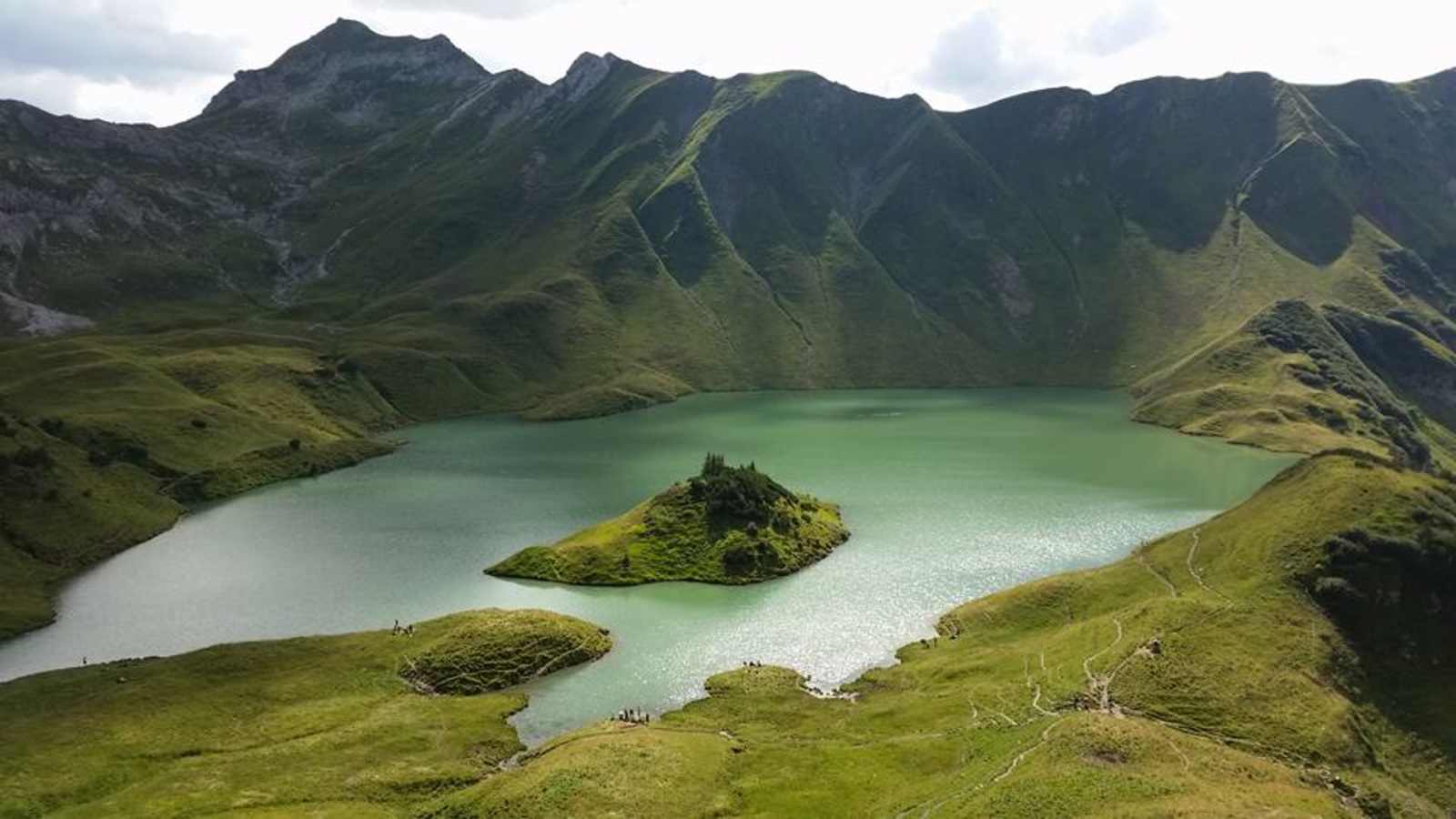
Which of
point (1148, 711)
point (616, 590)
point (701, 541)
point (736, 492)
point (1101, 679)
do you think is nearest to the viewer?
point (1148, 711)

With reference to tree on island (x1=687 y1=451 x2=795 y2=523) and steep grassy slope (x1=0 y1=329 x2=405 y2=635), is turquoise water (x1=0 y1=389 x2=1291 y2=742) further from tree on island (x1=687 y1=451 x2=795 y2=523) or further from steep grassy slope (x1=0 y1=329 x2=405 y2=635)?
tree on island (x1=687 y1=451 x2=795 y2=523)

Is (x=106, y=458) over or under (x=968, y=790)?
over

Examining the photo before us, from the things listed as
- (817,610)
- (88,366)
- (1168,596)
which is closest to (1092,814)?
(1168,596)

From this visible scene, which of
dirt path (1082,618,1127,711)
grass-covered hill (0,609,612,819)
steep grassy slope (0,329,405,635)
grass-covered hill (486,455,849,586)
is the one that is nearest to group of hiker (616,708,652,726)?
grass-covered hill (0,609,612,819)

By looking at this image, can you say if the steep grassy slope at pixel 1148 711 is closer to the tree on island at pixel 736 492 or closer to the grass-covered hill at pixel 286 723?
the grass-covered hill at pixel 286 723

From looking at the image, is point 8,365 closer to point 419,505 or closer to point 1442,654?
point 419,505

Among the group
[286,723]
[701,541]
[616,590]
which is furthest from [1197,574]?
[286,723]

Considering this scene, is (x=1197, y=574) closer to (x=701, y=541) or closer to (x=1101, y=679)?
(x=1101, y=679)
